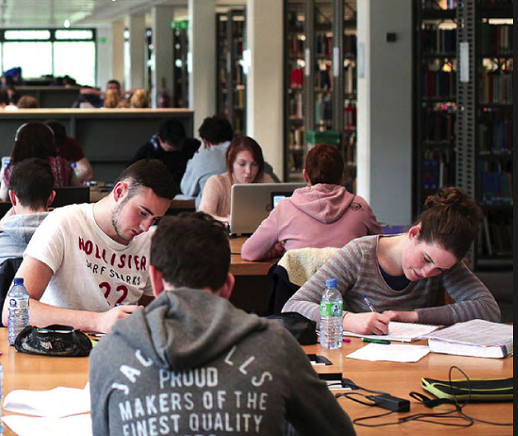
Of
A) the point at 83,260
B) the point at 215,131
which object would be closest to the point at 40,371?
the point at 83,260

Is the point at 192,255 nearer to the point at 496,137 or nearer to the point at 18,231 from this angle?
the point at 18,231

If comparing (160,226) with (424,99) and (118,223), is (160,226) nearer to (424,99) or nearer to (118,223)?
(118,223)

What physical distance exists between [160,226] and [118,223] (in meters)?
1.37

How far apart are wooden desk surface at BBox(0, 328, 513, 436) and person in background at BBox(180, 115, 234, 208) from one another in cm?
401

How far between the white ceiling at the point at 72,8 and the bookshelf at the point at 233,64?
1.70 m

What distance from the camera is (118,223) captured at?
305 cm

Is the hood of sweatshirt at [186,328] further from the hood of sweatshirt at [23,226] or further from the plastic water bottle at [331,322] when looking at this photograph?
the hood of sweatshirt at [23,226]

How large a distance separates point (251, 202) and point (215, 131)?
1.93m

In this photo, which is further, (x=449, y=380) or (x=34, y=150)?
(x=34, y=150)

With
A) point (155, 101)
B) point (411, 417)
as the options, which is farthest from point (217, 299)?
point (155, 101)

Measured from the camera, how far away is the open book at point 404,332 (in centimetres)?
290

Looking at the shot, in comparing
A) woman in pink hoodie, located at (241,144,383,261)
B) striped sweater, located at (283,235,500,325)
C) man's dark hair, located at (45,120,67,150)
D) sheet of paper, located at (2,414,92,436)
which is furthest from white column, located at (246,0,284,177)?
sheet of paper, located at (2,414,92,436)

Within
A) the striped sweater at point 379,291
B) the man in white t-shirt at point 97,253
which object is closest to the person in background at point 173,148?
the man in white t-shirt at point 97,253

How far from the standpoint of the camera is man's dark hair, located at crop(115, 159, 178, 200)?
296cm
